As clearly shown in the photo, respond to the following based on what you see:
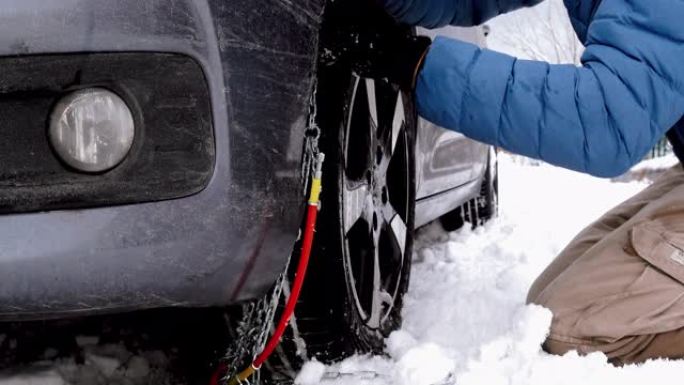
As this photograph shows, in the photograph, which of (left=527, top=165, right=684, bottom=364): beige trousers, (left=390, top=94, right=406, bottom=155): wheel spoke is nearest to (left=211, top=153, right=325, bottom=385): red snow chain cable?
(left=390, top=94, right=406, bottom=155): wheel spoke

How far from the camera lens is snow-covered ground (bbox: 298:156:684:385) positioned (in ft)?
5.64

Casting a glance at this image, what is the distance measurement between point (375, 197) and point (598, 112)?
0.60 m

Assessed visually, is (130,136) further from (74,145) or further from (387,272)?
(387,272)

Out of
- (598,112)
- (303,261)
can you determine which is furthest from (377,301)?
(598,112)

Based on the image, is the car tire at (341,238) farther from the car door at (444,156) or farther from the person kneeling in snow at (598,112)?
the car door at (444,156)

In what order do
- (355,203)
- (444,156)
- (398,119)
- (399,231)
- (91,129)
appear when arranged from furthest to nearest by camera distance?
(444,156)
(399,231)
(398,119)
(355,203)
(91,129)

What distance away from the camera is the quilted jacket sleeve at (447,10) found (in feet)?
6.17

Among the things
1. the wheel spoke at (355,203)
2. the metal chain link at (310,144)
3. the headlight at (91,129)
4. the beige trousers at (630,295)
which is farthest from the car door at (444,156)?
the headlight at (91,129)

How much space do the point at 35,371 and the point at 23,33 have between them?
0.91m

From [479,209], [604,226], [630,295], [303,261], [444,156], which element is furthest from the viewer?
[479,209]

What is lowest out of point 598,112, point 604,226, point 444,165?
point 604,226

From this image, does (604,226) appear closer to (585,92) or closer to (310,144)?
(585,92)

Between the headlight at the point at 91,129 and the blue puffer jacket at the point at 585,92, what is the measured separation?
2.43 ft

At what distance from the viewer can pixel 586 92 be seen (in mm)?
1607
